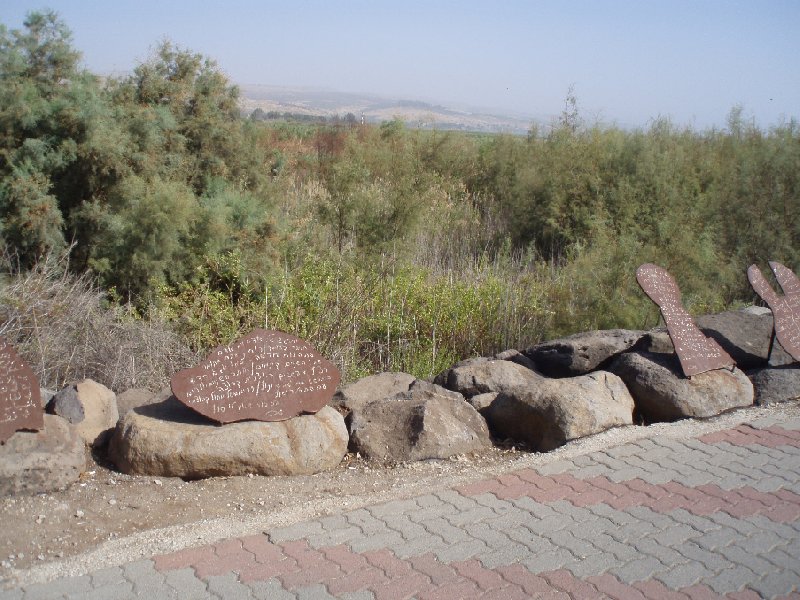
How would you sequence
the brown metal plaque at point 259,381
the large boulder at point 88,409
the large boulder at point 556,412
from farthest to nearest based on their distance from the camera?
the large boulder at point 556,412
the large boulder at point 88,409
the brown metal plaque at point 259,381

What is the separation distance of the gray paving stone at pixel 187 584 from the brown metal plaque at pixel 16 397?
54.4 inches

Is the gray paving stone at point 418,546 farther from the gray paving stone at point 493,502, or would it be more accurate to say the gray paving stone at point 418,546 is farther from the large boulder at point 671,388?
the large boulder at point 671,388

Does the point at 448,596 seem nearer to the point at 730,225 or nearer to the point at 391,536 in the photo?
the point at 391,536

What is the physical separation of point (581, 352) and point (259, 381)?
2.95m

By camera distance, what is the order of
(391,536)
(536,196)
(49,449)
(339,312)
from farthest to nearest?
(536,196) < (339,312) < (49,449) < (391,536)

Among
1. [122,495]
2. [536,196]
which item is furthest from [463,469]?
[536,196]

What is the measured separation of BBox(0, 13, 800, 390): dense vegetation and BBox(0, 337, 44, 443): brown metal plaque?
9.36ft

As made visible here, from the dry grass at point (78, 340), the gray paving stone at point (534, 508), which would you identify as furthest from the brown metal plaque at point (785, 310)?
the dry grass at point (78, 340)

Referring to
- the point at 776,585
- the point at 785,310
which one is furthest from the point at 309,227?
the point at 776,585

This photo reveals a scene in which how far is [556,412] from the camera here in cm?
562

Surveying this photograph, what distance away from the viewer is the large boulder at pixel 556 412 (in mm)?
5617

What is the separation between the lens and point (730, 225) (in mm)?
12328

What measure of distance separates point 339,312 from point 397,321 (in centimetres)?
69

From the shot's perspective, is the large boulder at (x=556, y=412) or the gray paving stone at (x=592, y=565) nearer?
the gray paving stone at (x=592, y=565)
